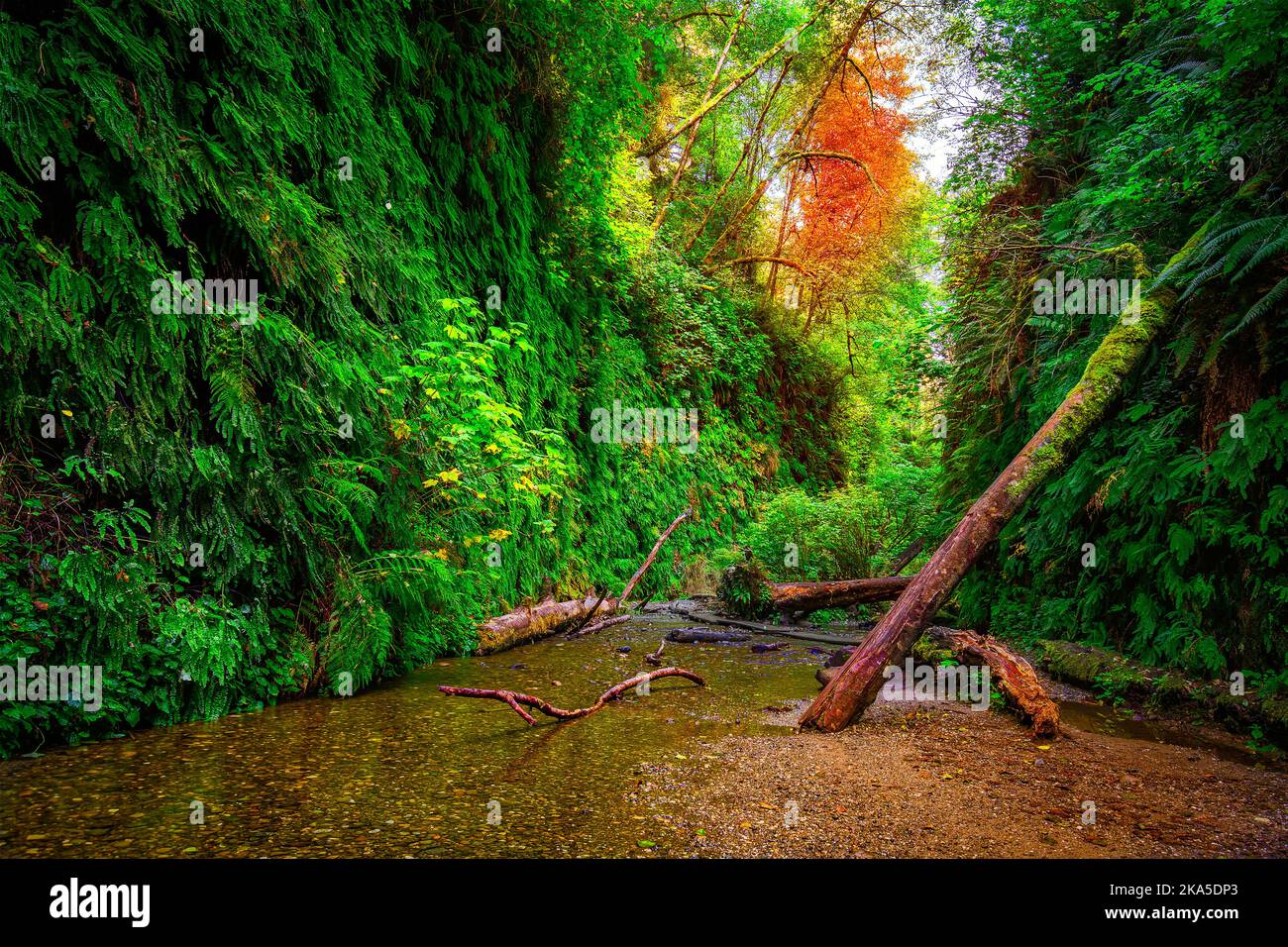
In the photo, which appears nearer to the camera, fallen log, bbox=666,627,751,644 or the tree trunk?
the tree trunk

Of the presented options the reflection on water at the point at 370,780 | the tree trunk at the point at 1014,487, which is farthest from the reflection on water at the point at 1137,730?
the reflection on water at the point at 370,780

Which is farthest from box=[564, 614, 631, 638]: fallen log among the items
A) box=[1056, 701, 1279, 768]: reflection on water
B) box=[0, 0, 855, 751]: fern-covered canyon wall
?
box=[1056, 701, 1279, 768]: reflection on water

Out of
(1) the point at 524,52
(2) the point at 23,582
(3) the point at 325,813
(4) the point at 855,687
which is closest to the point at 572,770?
(3) the point at 325,813

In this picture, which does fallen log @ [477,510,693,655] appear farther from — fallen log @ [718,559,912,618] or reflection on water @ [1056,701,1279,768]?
reflection on water @ [1056,701,1279,768]

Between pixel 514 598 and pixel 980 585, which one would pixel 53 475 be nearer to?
pixel 514 598

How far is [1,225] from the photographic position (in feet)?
10.9

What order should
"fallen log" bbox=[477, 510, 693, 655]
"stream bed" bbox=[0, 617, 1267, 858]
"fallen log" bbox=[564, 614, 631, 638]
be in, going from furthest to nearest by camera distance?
1. "fallen log" bbox=[564, 614, 631, 638]
2. "fallen log" bbox=[477, 510, 693, 655]
3. "stream bed" bbox=[0, 617, 1267, 858]

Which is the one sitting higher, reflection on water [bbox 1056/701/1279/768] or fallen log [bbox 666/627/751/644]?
reflection on water [bbox 1056/701/1279/768]

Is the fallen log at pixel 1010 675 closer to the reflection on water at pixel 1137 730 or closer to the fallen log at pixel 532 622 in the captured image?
the reflection on water at pixel 1137 730

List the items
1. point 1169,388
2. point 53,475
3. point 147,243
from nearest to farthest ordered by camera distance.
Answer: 1. point 53,475
2. point 147,243
3. point 1169,388

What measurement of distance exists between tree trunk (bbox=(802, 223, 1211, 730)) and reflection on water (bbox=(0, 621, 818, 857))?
0.84 m

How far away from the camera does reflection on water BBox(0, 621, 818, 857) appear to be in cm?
249

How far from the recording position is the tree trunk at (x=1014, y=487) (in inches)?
177

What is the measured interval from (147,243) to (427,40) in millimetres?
4833
